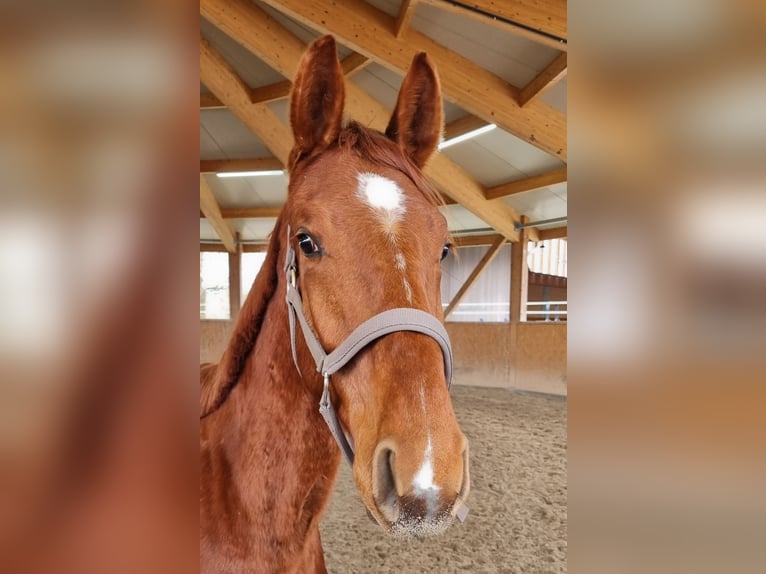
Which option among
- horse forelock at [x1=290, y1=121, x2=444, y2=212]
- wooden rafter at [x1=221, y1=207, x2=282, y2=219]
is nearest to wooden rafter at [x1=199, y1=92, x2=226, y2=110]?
wooden rafter at [x1=221, y1=207, x2=282, y2=219]

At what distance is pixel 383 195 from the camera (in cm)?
52

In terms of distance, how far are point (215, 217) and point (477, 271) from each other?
0.88m

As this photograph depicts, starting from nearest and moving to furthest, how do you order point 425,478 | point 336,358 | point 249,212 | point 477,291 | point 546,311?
point 425,478 < point 336,358 < point 546,311 < point 249,212 < point 477,291

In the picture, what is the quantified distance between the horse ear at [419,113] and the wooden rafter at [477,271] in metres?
0.62

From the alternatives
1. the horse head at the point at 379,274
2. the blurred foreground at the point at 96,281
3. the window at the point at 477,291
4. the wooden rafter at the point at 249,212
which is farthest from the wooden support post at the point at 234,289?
the window at the point at 477,291

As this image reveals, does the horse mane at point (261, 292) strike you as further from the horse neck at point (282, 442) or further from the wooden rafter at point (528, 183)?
the wooden rafter at point (528, 183)

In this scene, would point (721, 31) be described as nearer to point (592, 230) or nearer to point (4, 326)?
point (592, 230)

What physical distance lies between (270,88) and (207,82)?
30 cm

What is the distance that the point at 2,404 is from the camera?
6.6 inches

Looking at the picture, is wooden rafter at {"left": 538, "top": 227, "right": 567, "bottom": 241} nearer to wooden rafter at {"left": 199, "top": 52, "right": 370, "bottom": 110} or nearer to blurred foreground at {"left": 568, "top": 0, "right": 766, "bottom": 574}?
blurred foreground at {"left": 568, "top": 0, "right": 766, "bottom": 574}

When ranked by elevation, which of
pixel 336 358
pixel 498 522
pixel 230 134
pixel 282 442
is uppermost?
pixel 230 134

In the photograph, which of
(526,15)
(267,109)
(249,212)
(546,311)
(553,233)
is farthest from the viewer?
(267,109)

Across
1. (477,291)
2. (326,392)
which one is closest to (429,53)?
(326,392)

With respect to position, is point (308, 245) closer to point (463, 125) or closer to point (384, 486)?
point (384, 486)
